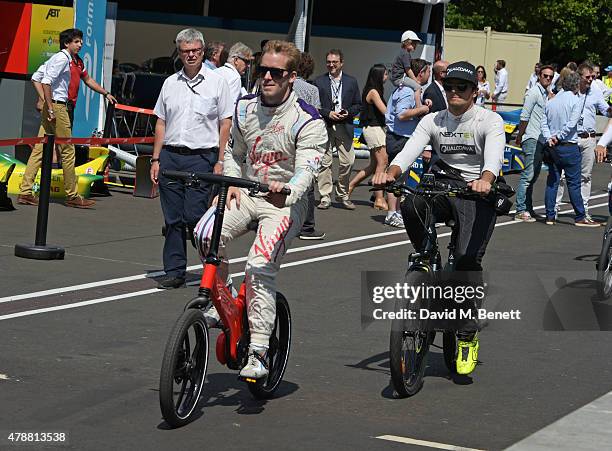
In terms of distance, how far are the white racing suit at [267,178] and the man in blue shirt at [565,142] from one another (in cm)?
923

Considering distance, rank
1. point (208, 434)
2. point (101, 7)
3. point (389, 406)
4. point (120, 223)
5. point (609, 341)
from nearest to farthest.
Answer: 1. point (208, 434)
2. point (389, 406)
3. point (609, 341)
4. point (120, 223)
5. point (101, 7)

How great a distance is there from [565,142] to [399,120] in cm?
232

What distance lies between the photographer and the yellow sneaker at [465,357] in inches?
310

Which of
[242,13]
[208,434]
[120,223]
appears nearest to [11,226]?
[120,223]

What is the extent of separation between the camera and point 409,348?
7406mm

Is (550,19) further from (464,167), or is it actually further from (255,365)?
(255,365)

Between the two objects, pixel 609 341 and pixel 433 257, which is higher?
pixel 433 257

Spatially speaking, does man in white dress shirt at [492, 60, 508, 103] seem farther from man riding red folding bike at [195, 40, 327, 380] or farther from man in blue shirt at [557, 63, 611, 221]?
man riding red folding bike at [195, 40, 327, 380]

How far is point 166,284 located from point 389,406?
3.85 m

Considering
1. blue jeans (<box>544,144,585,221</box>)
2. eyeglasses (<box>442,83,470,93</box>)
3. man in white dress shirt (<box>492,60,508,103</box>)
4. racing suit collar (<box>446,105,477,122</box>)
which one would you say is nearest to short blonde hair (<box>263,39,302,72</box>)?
eyeglasses (<box>442,83,470,93</box>)

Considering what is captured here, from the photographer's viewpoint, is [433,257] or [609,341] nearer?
[433,257]

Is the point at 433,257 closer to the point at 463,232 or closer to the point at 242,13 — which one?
the point at 463,232

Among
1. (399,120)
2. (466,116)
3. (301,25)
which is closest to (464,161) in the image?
(466,116)

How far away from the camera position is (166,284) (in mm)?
10633
